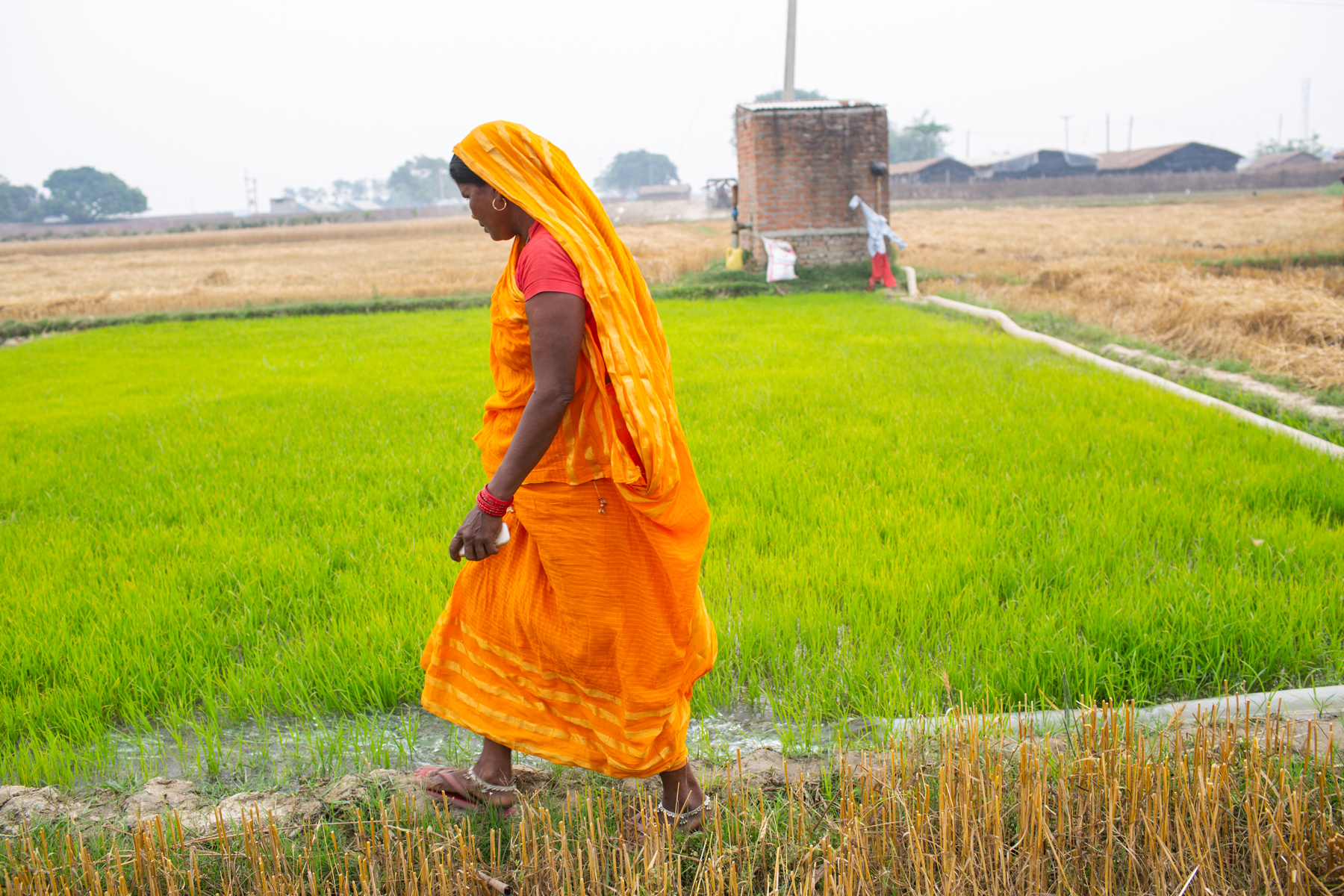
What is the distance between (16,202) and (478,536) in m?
98.8

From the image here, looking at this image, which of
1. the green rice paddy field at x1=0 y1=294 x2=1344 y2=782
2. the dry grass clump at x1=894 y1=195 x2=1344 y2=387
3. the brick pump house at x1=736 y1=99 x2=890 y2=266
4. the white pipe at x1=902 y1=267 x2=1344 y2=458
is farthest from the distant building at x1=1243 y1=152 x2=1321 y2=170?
the green rice paddy field at x1=0 y1=294 x2=1344 y2=782

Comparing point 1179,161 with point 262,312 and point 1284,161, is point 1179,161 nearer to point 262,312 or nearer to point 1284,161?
point 1284,161

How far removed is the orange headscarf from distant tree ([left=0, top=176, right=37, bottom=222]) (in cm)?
9445

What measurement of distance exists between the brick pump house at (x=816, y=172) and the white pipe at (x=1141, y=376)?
3412 mm

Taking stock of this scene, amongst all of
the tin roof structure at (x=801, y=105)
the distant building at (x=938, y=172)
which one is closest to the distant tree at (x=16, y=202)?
the distant building at (x=938, y=172)

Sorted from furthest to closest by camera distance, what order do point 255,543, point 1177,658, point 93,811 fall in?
1. point 255,543
2. point 1177,658
3. point 93,811

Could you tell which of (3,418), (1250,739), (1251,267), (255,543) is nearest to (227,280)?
(3,418)

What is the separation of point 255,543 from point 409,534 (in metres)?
0.65

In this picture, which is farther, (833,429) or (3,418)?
(3,418)

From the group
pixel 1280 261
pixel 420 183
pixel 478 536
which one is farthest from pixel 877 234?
pixel 420 183

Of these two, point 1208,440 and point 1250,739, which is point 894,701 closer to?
point 1250,739

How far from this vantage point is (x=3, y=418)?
6691mm

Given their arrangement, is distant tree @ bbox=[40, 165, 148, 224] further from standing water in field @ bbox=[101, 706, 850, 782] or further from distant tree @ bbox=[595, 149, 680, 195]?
standing water in field @ bbox=[101, 706, 850, 782]

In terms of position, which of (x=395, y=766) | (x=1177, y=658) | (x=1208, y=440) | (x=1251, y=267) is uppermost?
(x=1251, y=267)
